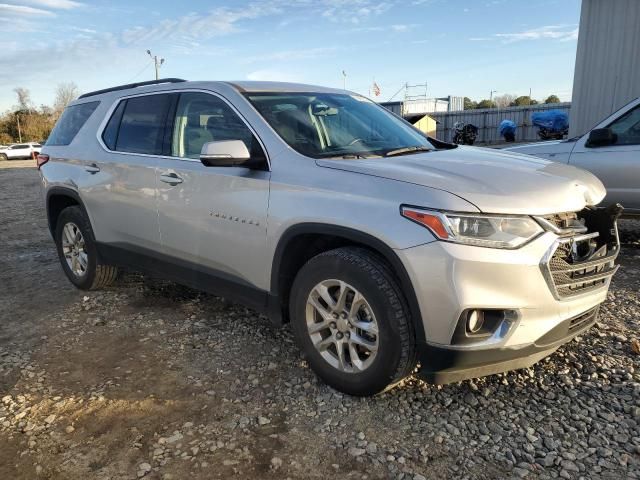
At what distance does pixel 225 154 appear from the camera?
A: 3.21 meters

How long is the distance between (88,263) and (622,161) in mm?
5436

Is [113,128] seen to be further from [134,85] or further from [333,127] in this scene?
[333,127]

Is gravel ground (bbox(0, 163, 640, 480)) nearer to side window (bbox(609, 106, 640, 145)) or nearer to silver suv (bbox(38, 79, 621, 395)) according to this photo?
silver suv (bbox(38, 79, 621, 395))

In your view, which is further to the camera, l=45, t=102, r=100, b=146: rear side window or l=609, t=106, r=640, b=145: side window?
l=609, t=106, r=640, b=145: side window

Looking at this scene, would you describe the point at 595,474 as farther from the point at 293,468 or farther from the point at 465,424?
the point at 293,468

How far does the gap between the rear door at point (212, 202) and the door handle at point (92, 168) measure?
3.16ft

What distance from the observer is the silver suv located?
101 inches

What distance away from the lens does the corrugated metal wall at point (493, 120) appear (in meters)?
31.6

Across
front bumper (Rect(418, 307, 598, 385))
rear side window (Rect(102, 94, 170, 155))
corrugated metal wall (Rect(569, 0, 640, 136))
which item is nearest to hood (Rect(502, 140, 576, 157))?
front bumper (Rect(418, 307, 598, 385))

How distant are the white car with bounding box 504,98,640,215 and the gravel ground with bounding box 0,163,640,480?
176cm

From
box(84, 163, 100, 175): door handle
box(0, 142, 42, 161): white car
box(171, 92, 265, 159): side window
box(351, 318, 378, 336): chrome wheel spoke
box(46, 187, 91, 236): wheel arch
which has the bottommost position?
box(0, 142, 42, 161): white car

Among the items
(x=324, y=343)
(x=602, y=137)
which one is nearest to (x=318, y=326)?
(x=324, y=343)

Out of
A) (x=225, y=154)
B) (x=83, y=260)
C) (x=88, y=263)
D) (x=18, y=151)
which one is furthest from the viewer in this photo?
(x=18, y=151)

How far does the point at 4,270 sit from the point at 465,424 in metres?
5.60
